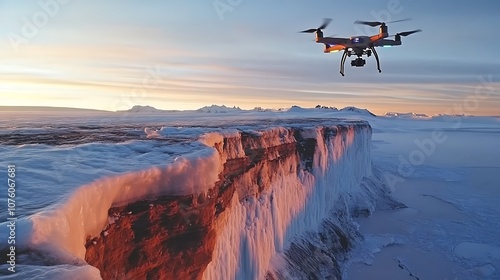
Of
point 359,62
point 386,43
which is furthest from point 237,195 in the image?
point 386,43

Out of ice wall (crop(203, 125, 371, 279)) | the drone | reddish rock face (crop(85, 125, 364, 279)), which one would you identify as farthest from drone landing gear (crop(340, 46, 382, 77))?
A: reddish rock face (crop(85, 125, 364, 279))

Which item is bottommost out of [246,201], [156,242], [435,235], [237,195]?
[435,235]

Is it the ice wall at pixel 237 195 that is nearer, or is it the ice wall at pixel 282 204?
the ice wall at pixel 237 195

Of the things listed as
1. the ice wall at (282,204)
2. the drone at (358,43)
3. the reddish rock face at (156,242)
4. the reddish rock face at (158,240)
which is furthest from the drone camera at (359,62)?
the reddish rock face at (156,242)

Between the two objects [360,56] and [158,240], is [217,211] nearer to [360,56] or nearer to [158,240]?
[158,240]

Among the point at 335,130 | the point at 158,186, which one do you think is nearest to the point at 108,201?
the point at 158,186

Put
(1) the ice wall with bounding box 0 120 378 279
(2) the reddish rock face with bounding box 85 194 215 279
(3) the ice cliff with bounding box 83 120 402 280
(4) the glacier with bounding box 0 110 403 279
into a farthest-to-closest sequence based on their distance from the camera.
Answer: (3) the ice cliff with bounding box 83 120 402 280 < (2) the reddish rock face with bounding box 85 194 215 279 < (1) the ice wall with bounding box 0 120 378 279 < (4) the glacier with bounding box 0 110 403 279

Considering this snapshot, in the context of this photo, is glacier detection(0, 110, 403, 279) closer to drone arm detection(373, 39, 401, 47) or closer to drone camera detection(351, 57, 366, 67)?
drone camera detection(351, 57, 366, 67)

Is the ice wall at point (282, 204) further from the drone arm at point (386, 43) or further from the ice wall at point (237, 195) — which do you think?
the drone arm at point (386, 43)

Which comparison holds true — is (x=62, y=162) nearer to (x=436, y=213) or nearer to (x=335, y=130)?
(x=335, y=130)
